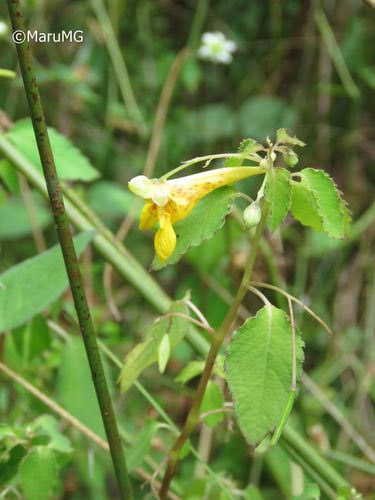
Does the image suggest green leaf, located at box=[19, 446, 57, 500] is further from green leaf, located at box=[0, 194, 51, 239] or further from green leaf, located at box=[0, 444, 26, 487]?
green leaf, located at box=[0, 194, 51, 239]

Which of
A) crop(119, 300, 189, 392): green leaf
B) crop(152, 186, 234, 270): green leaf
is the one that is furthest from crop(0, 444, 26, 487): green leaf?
crop(152, 186, 234, 270): green leaf

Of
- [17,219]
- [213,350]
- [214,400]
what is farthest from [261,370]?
[17,219]

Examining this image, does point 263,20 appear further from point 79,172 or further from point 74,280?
point 74,280

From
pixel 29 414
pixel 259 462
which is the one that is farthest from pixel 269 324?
pixel 259 462

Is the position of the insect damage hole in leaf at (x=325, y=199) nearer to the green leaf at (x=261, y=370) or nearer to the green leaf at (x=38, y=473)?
the green leaf at (x=261, y=370)

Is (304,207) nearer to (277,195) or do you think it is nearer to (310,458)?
(277,195)

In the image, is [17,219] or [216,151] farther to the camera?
[216,151]
